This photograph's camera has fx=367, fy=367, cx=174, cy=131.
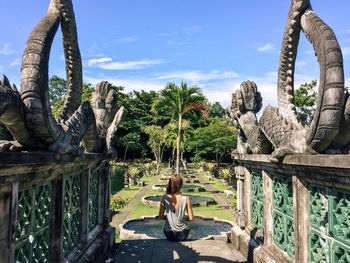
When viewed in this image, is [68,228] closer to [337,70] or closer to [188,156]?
[337,70]

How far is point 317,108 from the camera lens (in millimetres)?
3500

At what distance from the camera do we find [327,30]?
358 centimetres

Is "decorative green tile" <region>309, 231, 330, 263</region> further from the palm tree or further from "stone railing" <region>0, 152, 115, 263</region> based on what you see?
Answer: the palm tree

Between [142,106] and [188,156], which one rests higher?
[142,106]

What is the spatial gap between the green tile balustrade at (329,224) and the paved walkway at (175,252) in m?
2.82

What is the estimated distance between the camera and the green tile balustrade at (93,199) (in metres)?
6.17

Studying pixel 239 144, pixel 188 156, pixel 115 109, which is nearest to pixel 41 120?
pixel 115 109

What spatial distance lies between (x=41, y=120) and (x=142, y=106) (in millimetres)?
56461

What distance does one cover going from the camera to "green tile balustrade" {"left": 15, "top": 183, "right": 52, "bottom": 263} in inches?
126

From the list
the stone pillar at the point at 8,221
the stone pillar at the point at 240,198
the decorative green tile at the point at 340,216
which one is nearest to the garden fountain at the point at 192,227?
the stone pillar at the point at 240,198

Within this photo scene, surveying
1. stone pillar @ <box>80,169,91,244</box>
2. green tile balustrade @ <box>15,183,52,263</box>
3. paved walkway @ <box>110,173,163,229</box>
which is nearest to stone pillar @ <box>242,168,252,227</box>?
stone pillar @ <box>80,169,91,244</box>

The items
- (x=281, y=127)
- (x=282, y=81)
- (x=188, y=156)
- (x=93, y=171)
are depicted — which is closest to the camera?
(x=281, y=127)

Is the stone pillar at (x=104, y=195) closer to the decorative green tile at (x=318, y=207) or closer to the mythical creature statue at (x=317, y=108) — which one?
the mythical creature statue at (x=317, y=108)

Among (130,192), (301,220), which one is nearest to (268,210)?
(301,220)
